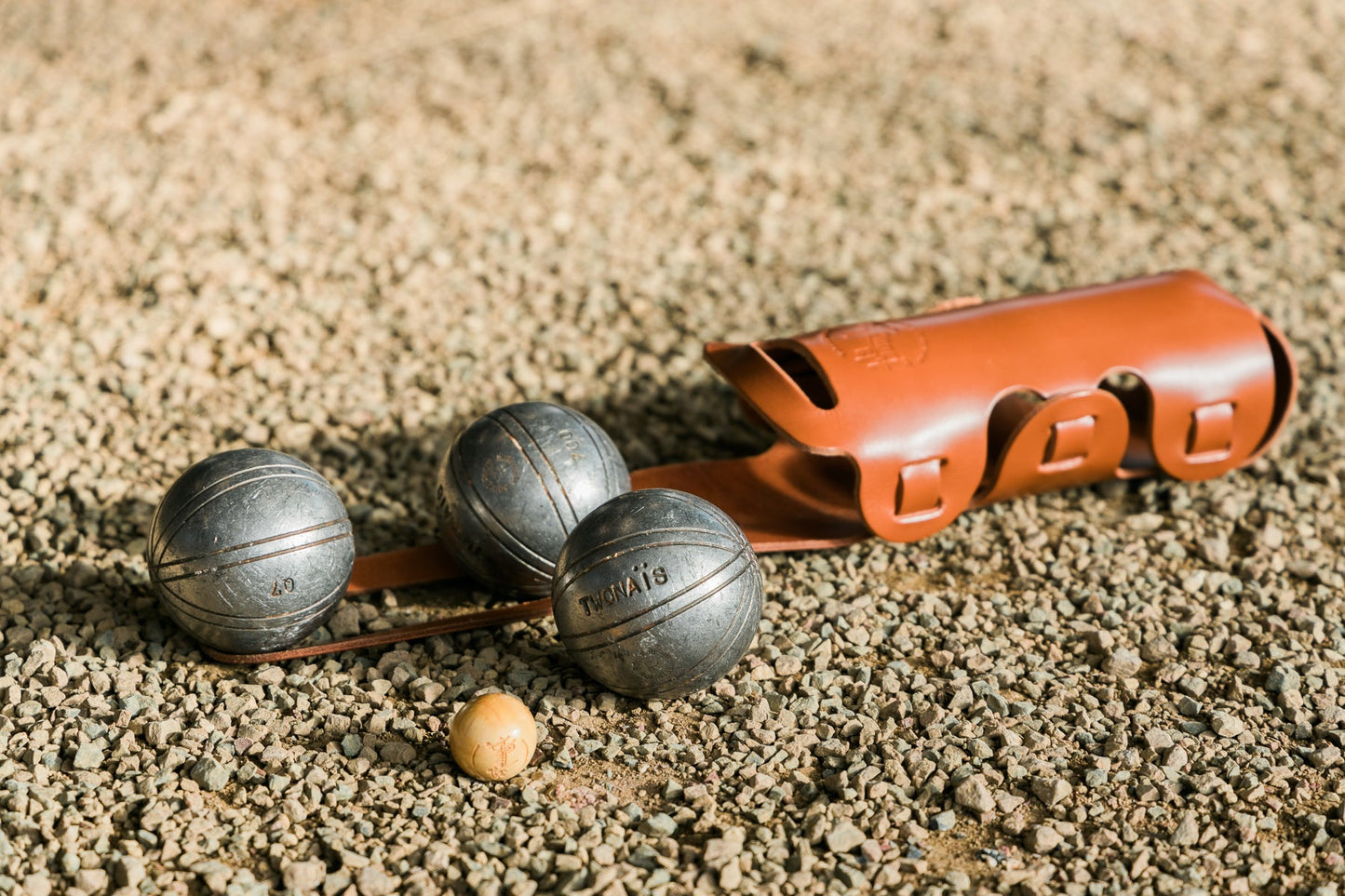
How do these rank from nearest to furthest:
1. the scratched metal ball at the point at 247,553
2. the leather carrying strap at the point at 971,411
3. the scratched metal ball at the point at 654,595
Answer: the scratched metal ball at the point at 654,595 → the scratched metal ball at the point at 247,553 → the leather carrying strap at the point at 971,411

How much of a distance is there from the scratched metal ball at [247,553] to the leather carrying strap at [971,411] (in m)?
0.33

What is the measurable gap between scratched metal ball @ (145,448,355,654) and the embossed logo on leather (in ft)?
5.81

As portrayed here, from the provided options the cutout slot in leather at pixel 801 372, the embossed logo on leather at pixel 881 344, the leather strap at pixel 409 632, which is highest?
the embossed logo on leather at pixel 881 344

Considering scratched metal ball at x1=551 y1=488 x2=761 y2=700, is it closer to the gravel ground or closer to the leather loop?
the gravel ground

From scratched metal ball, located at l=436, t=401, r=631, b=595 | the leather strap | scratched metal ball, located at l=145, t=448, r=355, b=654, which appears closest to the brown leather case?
scratched metal ball, located at l=436, t=401, r=631, b=595

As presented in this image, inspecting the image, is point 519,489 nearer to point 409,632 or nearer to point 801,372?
point 409,632

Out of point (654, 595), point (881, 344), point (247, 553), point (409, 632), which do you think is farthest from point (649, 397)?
point (247, 553)

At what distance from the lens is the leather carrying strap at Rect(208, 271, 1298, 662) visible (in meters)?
4.16

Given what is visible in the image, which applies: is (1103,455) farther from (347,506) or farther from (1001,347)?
(347,506)

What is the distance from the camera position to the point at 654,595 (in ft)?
11.2

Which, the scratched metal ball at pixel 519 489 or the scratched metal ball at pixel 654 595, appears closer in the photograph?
the scratched metal ball at pixel 654 595

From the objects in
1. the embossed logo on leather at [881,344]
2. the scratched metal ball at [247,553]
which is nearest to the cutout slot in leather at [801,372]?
the embossed logo on leather at [881,344]

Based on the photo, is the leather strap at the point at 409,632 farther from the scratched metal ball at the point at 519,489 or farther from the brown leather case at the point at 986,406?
the brown leather case at the point at 986,406

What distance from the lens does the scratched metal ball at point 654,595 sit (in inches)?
134
